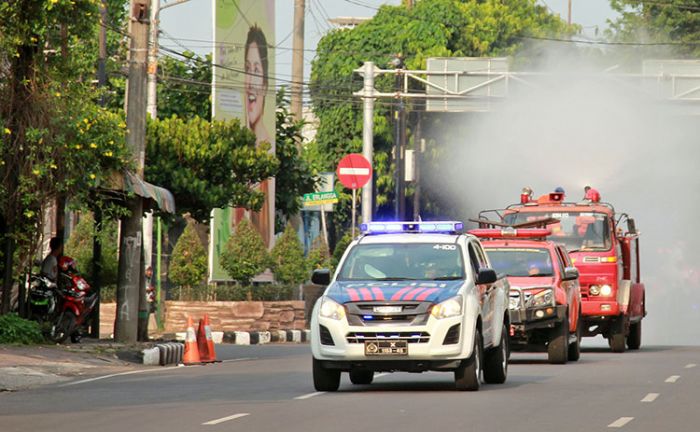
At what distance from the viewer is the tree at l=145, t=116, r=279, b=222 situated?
37.0 meters

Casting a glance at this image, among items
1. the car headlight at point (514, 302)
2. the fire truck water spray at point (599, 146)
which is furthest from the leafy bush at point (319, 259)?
the car headlight at point (514, 302)

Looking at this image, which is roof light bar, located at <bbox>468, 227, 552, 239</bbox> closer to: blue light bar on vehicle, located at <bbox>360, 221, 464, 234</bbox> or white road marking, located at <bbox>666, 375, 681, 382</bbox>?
white road marking, located at <bbox>666, 375, 681, 382</bbox>

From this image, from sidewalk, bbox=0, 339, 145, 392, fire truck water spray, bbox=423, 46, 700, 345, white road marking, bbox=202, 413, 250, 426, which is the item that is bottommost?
sidewalk, bbox=0, 339, 145, 392

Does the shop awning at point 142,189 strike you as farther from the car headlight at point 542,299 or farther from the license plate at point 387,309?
the license plate at point 387,309

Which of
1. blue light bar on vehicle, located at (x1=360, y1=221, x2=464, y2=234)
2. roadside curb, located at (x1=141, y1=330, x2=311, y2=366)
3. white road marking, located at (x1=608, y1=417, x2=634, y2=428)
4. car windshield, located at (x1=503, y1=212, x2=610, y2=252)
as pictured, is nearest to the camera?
white road marking, located at (x1=608, y1=417, x2=634, y2=428)

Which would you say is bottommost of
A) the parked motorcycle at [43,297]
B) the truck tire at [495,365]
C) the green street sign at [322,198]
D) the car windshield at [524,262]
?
the truck tire at [495,365]

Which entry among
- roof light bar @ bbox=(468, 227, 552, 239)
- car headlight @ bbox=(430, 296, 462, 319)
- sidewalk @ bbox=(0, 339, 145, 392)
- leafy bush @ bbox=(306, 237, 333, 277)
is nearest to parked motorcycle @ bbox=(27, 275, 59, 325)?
sidewalk @ bbox=(0, 339, 145, 392)

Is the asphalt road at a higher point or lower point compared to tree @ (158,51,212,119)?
lower

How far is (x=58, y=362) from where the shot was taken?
2603 cm

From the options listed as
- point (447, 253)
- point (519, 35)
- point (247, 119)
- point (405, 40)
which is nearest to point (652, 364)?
point (447, 253)

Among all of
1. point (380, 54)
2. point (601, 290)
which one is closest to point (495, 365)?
point (601, 290)

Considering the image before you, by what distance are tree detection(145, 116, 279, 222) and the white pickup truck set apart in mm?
15391

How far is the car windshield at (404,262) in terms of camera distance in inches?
830

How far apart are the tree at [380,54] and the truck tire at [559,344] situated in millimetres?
46729
